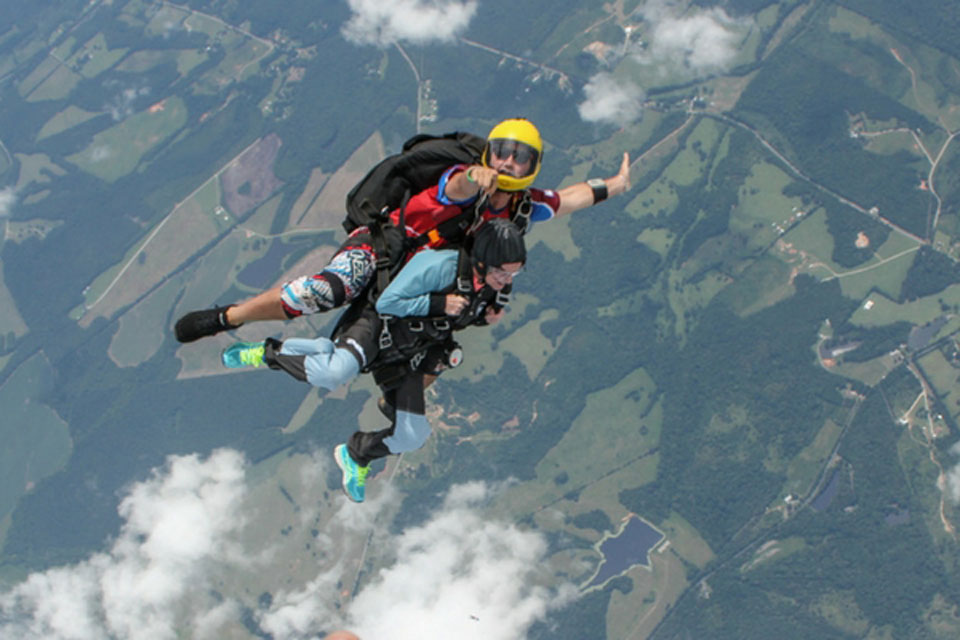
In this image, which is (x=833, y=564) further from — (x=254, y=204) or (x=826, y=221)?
(x=254, y=204)

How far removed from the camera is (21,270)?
3957 inches

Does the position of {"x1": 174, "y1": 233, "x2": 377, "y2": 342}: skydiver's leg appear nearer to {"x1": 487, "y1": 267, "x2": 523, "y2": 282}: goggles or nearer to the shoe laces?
{"x1": 487, "y1": 267, "x2": 523, "y2": 282}: goggles

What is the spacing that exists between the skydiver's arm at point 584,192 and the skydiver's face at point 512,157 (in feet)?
4.34

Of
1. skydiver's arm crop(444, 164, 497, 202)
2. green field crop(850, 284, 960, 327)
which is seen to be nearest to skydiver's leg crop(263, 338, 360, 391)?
skydiver's arm crop(444, 164, 497, 202)

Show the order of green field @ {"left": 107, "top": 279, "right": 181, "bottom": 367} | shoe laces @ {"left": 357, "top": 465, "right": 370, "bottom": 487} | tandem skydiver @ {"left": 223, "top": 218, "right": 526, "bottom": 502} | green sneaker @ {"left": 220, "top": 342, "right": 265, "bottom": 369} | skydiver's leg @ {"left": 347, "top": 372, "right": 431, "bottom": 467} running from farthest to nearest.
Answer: green field @ {"left": 107, "top": 279, "right": 181, "bottom": 367}
shoe laces @ {"left": 357, "top": 465, "right": 370, "bottom": 487}
skydiver's leg @ {"left": 347, "top": 372, "right": 431, "bottom": 467}
green sneaker @ {"left": 220, "top": 342, "right": 265, "bottom": 369}
tandem skydiver @ {"left": 223, "top": 218, "right": 526, "bottom": 502}

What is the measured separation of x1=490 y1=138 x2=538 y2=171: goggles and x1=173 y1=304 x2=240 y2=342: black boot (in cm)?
352

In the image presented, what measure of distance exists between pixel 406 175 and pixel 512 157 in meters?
1.38

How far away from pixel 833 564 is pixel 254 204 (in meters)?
76.6

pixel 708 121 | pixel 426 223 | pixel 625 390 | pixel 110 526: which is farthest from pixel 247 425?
pixel 426 223

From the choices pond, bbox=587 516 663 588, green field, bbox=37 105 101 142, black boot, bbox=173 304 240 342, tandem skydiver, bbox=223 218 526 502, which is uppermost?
green field, bbox=37 105 101 142

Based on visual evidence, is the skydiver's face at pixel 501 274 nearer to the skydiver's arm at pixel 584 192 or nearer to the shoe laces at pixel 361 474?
the skydiver's arm at pixel 584 192

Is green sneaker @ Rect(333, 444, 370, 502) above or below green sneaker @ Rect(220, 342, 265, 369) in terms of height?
below

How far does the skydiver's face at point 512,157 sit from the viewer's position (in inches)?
273

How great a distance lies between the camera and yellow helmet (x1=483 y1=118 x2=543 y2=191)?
694 cm
